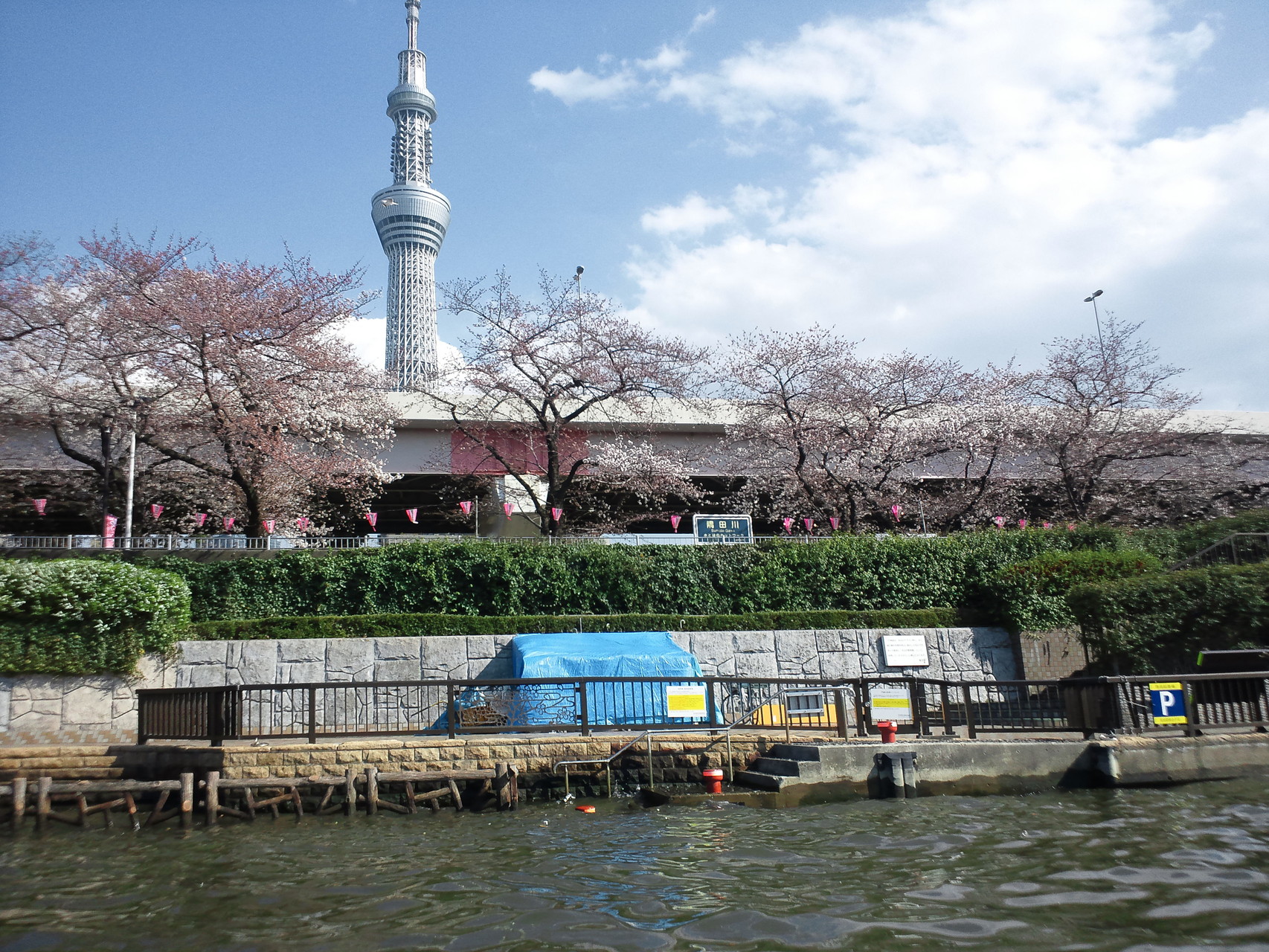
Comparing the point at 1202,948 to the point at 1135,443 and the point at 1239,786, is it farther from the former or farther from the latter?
the point at 1135,443

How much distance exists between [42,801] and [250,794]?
270 cm

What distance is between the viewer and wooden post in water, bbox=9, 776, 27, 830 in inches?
464

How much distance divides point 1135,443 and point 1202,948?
26.0m

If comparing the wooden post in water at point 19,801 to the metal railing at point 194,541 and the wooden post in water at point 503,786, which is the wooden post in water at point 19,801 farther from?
the metal railing at point 194,541

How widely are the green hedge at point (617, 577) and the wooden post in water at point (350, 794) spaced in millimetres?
6427

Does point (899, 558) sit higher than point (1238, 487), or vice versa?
point (1238, 487)

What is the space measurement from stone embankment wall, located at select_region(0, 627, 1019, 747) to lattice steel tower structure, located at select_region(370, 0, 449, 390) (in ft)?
253

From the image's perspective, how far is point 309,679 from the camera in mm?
16906

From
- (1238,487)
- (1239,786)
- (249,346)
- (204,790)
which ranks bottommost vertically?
(1239,786)

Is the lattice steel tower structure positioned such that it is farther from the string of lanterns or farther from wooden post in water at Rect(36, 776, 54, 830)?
wooden post in water at Rect(36, 776, 54, 830)

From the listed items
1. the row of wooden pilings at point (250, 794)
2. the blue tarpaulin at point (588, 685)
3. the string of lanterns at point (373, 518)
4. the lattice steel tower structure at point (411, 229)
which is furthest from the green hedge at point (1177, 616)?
the lattice steel tower structure at point (411, 229)

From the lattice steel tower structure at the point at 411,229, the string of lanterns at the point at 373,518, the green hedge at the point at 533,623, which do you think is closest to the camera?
the green hedge at the point at 533,623

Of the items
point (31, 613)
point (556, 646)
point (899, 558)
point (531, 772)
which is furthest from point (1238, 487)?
point (31, 613)

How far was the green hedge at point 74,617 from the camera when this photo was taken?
609 inches
